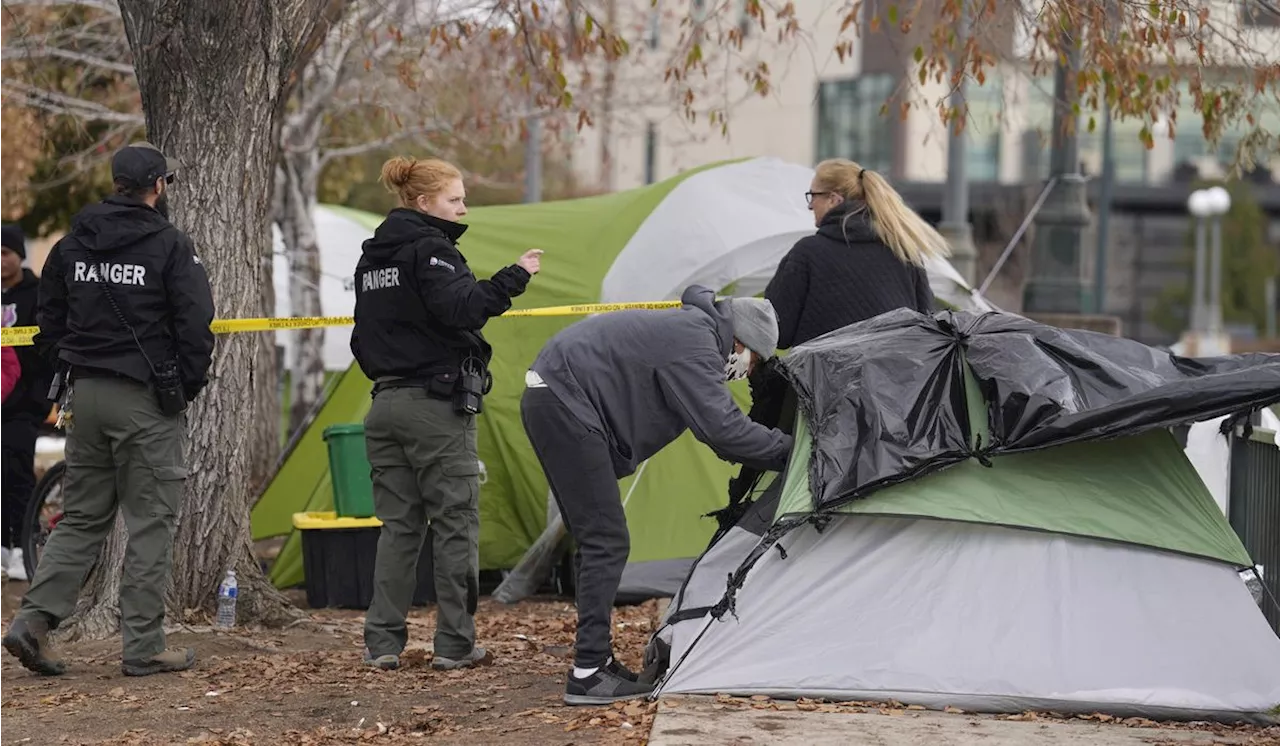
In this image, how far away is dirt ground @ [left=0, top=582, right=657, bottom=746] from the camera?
557 cm

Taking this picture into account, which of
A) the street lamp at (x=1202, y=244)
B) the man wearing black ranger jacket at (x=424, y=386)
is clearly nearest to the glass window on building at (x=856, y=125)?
the street lamp at (x=1202, y=244)

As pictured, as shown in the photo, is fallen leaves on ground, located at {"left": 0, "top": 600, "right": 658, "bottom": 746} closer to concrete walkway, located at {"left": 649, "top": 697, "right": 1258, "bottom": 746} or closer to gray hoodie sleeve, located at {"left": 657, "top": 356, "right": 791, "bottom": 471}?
concrete walkway, located at {"left": 649, "top": 697, "right": 1258, "bottom": 746}

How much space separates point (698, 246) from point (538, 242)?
100 cm

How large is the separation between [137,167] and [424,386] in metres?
1.33

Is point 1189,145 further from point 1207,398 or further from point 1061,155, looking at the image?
point 1207,398

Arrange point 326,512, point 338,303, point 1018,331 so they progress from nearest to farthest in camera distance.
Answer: point 1018,331 < point 326,512 < point 338,303

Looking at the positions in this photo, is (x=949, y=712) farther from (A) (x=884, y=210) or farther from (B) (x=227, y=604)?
(B) (x=227, y=604)

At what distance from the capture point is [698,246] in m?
9.45

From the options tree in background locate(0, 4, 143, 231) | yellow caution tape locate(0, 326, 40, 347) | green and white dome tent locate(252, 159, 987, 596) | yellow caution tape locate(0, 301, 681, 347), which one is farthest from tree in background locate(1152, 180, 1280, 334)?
yellow caution tape locate(0, 326, 40, 347)

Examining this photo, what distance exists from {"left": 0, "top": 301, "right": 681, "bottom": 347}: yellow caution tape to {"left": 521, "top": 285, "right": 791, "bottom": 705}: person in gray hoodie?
657 mm

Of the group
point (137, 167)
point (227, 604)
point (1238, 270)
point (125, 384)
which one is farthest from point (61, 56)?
point (1238, 270)

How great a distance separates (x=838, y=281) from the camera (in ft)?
23.8

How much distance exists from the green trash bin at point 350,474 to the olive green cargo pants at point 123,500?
7.82 feet

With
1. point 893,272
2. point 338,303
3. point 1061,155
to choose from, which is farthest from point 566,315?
point 338,303
